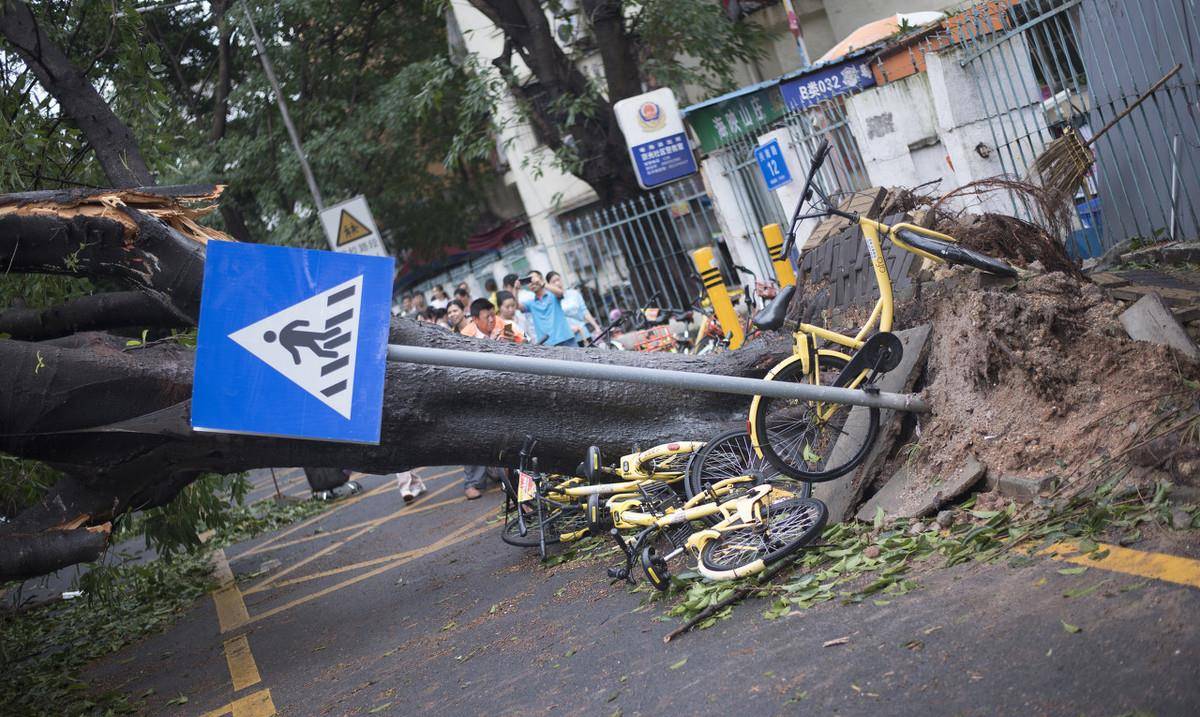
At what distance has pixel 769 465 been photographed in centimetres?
676

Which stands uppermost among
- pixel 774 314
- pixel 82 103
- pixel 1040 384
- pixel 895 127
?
pixel 82 103

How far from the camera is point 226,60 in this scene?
23234 mm

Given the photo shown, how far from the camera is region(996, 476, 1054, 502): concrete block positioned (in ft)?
17.1

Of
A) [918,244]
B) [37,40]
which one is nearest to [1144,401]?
[918,244]

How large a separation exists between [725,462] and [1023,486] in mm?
2200

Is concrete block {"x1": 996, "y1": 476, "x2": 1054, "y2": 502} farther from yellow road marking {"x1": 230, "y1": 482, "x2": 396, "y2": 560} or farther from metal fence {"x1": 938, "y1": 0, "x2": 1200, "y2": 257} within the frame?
yellow road marking {"x1": 230, "y1": 482, "x2": 396, "y2": 560}

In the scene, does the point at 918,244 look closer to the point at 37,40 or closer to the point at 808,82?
the point at 37,40

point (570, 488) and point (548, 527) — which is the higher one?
point (570, 488)

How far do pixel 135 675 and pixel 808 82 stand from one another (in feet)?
39.3

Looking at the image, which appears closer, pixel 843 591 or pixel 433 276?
pixel 843 591

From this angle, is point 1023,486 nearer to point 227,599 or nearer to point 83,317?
point 83,317

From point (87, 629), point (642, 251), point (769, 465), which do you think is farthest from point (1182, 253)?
point (642, 251)

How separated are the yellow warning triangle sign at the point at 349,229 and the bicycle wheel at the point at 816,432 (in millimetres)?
11382

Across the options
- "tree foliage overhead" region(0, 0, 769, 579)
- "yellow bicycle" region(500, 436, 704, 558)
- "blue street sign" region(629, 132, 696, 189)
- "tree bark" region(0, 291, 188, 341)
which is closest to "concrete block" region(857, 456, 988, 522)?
"yellow bicycle" region(500, 436, 704, 558)
